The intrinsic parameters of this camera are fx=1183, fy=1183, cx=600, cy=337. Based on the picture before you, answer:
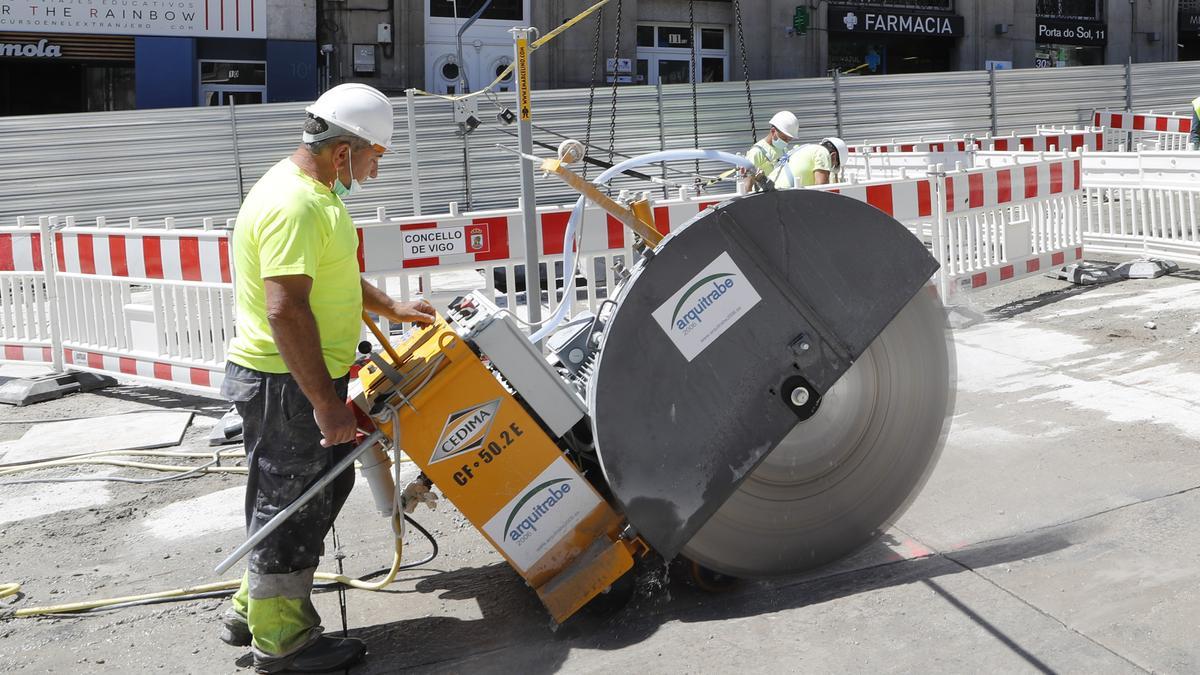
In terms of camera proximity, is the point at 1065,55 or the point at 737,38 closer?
the point at 737,38

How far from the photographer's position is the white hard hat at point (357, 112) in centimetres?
372

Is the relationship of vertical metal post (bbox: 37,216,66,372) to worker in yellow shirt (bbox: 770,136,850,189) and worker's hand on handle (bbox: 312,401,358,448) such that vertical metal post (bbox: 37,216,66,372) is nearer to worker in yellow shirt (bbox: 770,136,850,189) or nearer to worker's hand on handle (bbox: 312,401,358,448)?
worker in yellow shirt (bbox: 770,136,850,189)

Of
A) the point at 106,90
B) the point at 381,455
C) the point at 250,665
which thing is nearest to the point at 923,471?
the point at 381,455

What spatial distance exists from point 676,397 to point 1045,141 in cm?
1405

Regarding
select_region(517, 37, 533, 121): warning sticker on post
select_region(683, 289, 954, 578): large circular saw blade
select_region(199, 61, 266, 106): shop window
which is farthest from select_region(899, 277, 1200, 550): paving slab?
select_region(199, 61, 266, 106): shop window

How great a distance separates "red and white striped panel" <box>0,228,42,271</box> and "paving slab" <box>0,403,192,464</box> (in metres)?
1.56

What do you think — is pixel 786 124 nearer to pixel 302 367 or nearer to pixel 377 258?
pixel 377 258

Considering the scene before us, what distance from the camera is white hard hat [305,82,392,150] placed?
372 cm

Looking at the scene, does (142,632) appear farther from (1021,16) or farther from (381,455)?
(1021,16)

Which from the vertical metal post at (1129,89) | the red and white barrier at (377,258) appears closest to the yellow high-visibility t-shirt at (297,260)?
the red and white barrier at (377,258)

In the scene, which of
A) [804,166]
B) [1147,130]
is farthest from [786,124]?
[1147,130]

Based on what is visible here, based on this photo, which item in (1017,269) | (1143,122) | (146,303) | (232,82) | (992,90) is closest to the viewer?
(146,303)

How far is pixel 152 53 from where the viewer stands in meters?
20.3

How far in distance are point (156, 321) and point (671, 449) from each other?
5.21 meters
